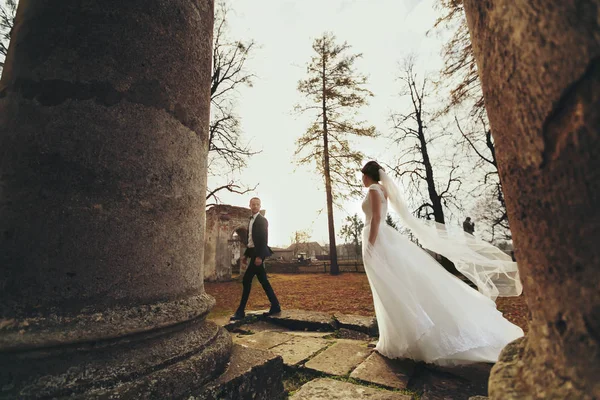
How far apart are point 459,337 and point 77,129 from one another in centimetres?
307

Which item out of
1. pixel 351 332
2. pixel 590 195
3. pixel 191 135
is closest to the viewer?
pixel 590 195

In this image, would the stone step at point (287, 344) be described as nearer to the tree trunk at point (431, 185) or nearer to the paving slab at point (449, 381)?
the paving slab at point (449, 381)

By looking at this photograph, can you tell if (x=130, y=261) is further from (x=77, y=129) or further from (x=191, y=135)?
(x=191, y=135)

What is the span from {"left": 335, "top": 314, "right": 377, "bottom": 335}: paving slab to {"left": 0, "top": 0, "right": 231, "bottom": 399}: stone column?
2.52 meters

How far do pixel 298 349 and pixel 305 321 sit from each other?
962 mm

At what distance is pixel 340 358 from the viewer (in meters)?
2.60

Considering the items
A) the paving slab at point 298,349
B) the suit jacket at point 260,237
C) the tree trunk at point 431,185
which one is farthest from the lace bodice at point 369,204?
the tree trunk at point 431,185

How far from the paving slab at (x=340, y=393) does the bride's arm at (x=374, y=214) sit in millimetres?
1422

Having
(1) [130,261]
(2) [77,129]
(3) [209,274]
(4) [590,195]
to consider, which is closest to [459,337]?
(4) [590,195]

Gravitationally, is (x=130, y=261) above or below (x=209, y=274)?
above

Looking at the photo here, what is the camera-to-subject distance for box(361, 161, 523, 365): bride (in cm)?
238

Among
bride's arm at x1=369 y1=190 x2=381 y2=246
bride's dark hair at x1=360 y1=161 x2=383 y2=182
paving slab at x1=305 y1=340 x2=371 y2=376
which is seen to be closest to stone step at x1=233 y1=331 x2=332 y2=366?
paving slab at x1=305 y1=340 x2=371 y2=376

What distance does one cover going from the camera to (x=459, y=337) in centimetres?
237

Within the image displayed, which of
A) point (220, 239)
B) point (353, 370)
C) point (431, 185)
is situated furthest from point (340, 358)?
point (220, 239)
